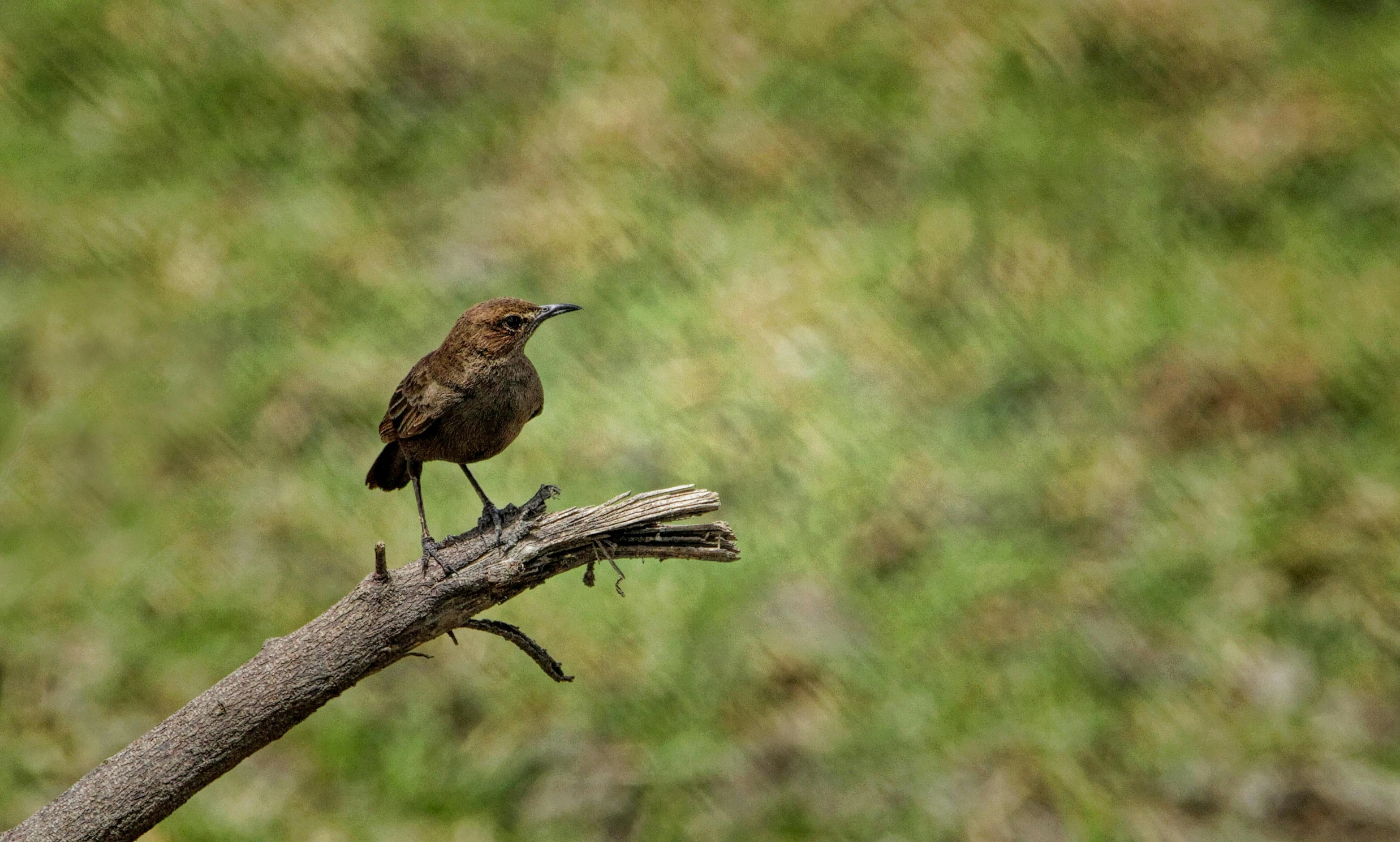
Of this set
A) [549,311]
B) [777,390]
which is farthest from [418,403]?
[777,390]

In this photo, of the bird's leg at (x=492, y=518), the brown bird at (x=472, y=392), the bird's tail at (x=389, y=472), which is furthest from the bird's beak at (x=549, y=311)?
the bird's tail at (x=389, y=472)

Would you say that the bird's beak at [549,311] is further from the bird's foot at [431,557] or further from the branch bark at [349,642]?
the bird's foot at [431,557]

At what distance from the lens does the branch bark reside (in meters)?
2.94

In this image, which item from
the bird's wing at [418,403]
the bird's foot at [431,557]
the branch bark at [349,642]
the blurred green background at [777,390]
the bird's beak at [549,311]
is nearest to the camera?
the branch bark at [349,642]

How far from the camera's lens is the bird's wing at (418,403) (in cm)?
335

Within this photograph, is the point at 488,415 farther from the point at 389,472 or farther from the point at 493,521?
the point at 389,472

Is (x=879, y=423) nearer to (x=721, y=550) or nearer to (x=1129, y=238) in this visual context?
(x=1129, y=238)

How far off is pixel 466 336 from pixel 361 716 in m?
3.28

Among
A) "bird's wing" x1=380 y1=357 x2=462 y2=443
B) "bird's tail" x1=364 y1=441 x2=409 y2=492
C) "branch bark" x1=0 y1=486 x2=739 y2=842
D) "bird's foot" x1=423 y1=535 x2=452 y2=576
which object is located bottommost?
"branch bark" x1=0 y1=486 x2=739 y2=842

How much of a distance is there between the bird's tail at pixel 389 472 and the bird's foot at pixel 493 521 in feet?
0.98

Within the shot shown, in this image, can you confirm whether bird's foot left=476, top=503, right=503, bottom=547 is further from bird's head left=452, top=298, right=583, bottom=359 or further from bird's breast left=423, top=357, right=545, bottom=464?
bird's head left=452, top=298, right=583, bottom=359

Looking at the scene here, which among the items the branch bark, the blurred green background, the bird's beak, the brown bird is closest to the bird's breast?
the brown bird

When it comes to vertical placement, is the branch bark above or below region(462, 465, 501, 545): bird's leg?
below

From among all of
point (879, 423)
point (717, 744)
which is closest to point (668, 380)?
point (879, 423)
